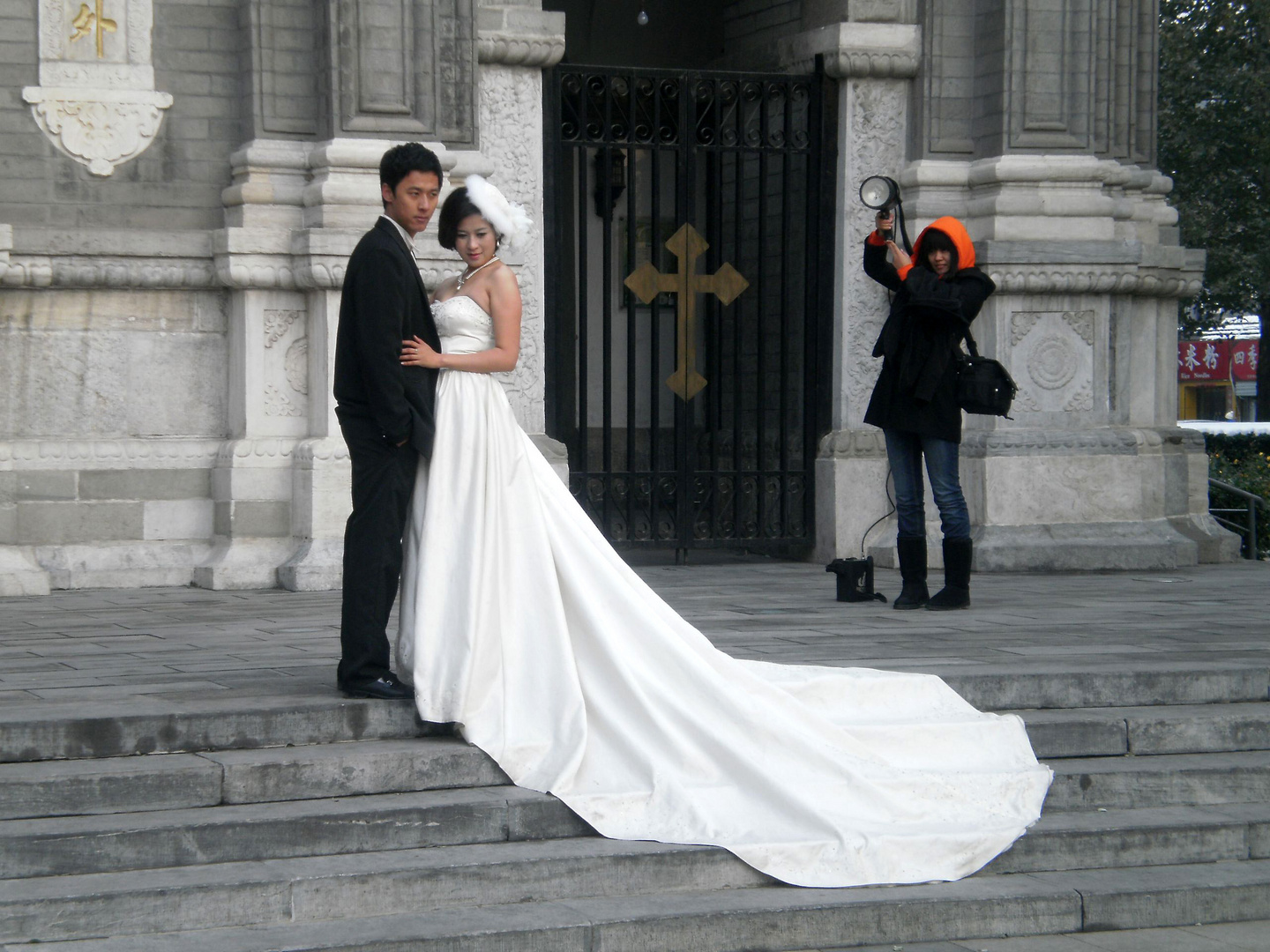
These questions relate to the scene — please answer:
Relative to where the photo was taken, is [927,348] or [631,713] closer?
[631,713]

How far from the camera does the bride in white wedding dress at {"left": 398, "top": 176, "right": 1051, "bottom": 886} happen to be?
5.12 meters

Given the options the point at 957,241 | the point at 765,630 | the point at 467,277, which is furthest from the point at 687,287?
the point at 467,277

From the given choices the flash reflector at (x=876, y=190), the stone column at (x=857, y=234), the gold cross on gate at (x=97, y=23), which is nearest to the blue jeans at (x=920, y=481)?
the flash reflector at (x=876, y=190)

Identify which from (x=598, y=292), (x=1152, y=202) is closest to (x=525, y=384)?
(x=598, y=292)

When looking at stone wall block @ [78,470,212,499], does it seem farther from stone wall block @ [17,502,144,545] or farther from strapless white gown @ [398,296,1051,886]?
strapless white gown @ [398,296,1051,886]

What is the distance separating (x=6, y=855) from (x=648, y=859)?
171 cm

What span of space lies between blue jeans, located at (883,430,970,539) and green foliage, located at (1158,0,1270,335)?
17.2 m

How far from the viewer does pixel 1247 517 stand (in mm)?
13367

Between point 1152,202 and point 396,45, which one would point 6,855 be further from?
point 1152,202

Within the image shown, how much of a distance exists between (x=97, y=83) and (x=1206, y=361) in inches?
1970

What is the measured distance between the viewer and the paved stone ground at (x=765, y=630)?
6293 mm

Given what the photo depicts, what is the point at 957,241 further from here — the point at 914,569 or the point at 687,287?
the point at 687,287

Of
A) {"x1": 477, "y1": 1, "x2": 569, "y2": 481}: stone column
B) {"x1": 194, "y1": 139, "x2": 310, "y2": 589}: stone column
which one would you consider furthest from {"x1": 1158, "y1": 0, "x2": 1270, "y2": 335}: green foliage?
{"x1": 194, "y1": 139, "x2": 310, "y2": 589}: stone column

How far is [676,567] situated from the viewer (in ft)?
36.5
